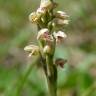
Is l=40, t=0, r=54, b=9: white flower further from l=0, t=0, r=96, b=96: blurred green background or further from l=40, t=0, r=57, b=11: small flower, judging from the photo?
l=0, t=0, r=96, b=96: blurred green background

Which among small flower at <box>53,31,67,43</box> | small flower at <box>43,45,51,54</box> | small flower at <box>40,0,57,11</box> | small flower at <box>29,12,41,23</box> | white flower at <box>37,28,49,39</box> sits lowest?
small flower at <box>43,45,51,54</box>

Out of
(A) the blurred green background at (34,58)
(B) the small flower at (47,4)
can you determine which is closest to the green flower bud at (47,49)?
(B) the small flower at (47,4)

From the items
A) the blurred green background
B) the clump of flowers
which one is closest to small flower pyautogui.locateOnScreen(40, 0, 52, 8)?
the clump of flowers

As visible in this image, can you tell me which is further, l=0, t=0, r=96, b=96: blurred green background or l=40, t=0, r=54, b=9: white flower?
l=0, t=0, r=96, b=96: blurred green background

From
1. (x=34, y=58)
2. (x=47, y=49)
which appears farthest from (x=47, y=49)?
(x=34, y=58)

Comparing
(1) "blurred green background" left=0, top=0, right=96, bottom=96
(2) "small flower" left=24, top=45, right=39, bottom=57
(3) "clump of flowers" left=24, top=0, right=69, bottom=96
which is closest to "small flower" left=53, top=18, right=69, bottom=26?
(3) "clump of flowers" left=24, top=0, right=69, bottom=96

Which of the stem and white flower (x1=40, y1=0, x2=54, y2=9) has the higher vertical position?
white flower (x1=40, y1=0, x2=54, y2=9)
